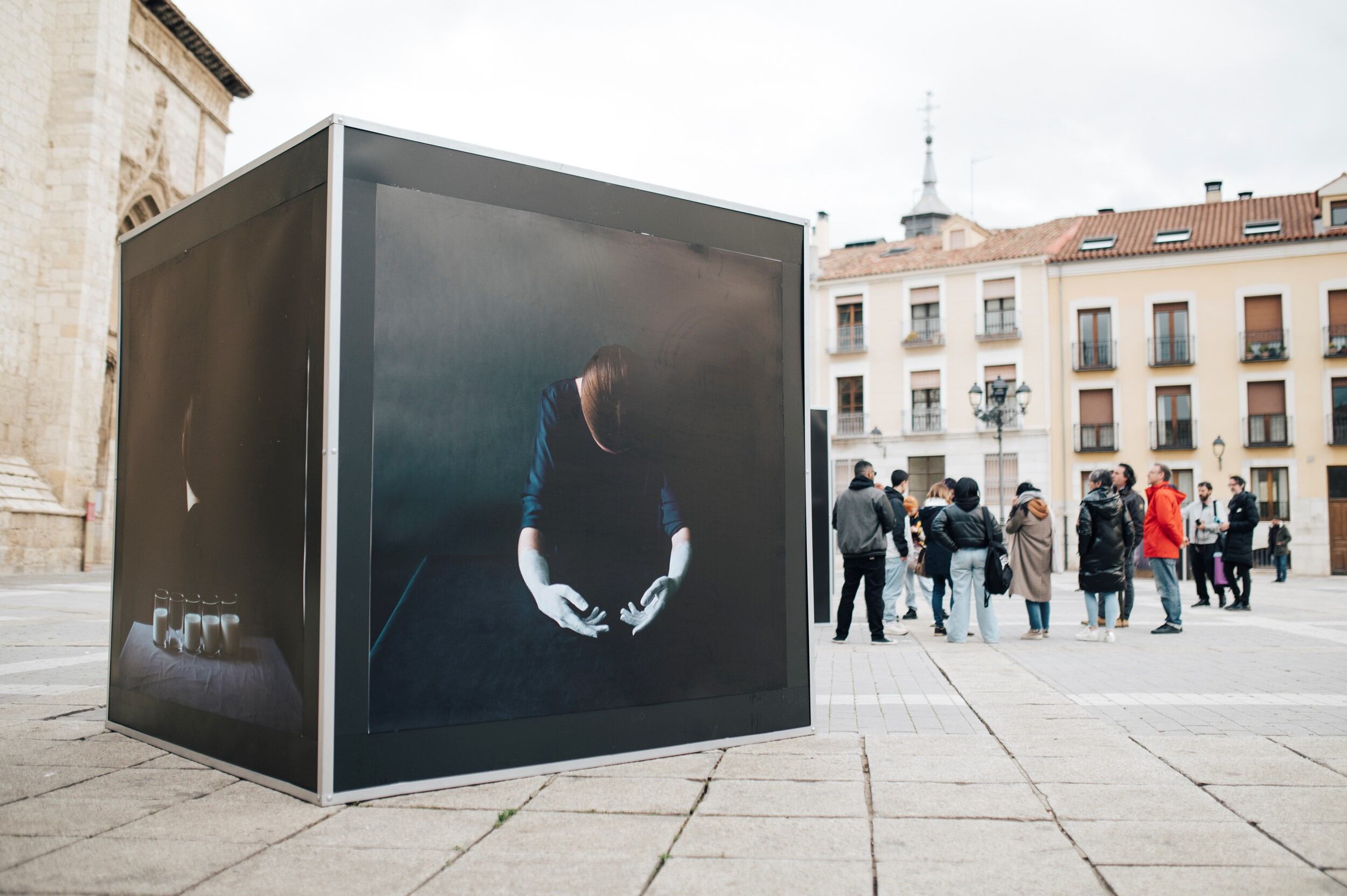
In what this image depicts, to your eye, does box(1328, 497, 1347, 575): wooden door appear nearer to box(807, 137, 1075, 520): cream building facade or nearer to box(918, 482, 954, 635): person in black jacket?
box(807, 137, 1075, 520): cream building facade

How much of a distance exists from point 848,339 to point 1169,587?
3444cm

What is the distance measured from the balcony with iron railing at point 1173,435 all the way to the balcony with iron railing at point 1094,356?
2.77 metres

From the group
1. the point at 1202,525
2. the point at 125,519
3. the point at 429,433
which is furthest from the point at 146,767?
the point at 1202,525

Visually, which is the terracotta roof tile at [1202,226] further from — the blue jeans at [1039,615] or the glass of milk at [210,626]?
the glass of milk at [210,626]

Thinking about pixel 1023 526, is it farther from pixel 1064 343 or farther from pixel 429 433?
pixel 1064 343

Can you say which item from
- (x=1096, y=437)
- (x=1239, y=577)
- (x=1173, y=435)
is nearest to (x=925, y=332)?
(x=1096, y=437)

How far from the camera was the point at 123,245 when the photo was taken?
20.0 feet

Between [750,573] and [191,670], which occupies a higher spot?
[750,573]

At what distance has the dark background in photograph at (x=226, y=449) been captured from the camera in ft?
14.4

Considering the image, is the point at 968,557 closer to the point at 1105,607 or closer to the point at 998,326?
the point at 1105,607

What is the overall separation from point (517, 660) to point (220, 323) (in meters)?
2.15

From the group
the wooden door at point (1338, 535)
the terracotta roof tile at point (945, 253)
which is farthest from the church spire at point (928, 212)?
the wooden door at point (1338, 535)

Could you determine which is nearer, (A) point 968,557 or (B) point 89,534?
(A) point 968,557

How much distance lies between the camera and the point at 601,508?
4879 mm
